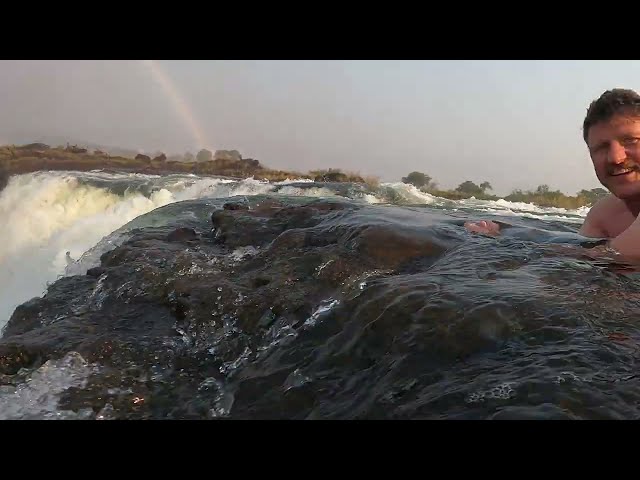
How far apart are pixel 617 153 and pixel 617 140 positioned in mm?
97

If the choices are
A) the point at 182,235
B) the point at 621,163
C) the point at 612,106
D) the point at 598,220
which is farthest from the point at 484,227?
the point at 182,235

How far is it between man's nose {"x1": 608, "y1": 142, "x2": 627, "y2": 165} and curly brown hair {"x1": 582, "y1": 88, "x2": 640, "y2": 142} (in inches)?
8.2

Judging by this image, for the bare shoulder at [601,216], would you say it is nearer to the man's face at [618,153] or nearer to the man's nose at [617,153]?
the man's face at [618,153]

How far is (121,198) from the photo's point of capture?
16.5 meters

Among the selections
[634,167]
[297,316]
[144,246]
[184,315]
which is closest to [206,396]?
[297,316]

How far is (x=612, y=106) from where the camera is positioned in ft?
11.0

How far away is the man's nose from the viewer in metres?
3.31

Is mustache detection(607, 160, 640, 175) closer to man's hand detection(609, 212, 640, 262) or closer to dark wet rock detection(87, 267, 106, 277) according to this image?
man's hand detection(609, 212, 640, 262)

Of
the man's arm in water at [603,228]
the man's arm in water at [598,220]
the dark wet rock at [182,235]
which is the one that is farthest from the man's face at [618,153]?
the dark wet rock at [182,235]

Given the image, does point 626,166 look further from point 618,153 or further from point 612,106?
point 612,106

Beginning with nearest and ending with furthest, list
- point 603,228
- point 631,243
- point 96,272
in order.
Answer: point 631,243, point 603,228, point 96,272

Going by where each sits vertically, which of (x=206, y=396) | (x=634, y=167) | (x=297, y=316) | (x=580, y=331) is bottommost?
(x=206, y=396)

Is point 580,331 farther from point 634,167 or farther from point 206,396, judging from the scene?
point 634,167

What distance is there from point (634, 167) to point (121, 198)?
1615cm
